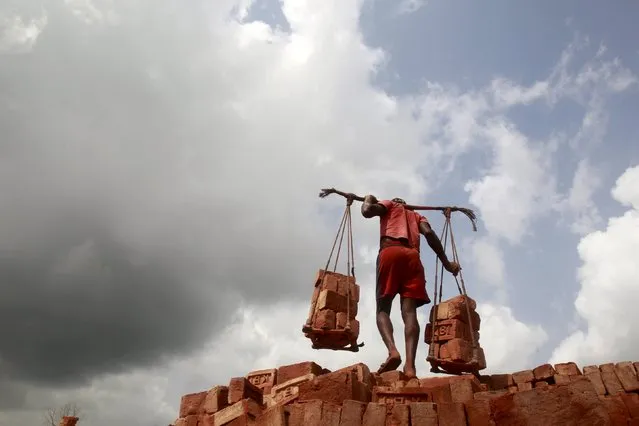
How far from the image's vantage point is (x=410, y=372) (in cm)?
897

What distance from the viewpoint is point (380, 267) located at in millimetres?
10328

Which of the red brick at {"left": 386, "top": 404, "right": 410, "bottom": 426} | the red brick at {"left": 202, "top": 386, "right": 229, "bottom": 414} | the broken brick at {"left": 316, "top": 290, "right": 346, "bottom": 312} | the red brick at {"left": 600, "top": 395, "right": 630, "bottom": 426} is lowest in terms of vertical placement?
the red brick at {"left": 600, "top": 395, "right": 630, "bottom": 426}

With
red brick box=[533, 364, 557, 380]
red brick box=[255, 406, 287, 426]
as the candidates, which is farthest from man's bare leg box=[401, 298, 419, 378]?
red brick box=[255, 406, 287, 426]

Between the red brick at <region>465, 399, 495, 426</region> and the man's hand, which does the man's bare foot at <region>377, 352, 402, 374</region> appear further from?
the man's hand

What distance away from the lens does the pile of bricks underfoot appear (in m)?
5.84

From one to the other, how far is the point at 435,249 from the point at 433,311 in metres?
1.40

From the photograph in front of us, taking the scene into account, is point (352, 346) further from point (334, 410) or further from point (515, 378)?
point (334, 410)

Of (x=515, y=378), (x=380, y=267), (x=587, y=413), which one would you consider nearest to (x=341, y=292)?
(x=380, y=267)

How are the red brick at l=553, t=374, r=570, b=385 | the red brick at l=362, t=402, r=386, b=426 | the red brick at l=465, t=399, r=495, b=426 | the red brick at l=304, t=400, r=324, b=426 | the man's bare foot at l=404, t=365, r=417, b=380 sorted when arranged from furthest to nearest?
the man's bare foot at l=404, t=365, r=417, b=380 < the red brick at l=553, t=374, r=570, b=385 < the red brick at l=304, t=400, r=324, b=426 < the red brick at l=362, t=402, r=386, b=426 < the red brick at l=465, t=399, r=495, b=426

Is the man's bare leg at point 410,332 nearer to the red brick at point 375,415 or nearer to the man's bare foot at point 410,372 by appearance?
the man's bare foot at point 410,372

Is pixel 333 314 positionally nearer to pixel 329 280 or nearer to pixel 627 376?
pixel 329 280

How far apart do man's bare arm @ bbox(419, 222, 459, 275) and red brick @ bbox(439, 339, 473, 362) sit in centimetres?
188

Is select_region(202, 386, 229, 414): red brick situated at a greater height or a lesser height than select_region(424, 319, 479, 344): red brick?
lesser

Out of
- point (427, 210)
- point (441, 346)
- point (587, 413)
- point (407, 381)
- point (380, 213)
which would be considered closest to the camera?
point (587, 413)
